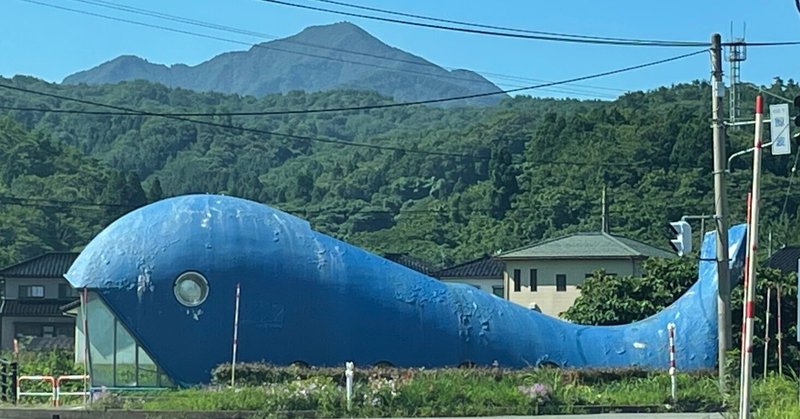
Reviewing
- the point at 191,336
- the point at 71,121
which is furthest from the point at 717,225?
the point at 71,121

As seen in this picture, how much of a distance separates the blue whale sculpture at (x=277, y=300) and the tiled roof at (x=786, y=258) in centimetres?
3630

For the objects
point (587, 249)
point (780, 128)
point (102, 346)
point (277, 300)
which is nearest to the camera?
point (780, 128)

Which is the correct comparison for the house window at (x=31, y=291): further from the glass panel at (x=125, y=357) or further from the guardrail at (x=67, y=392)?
the glass panel at (x=125, y=357)

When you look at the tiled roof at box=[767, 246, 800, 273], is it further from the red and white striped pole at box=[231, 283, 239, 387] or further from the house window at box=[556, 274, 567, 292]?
the red and white striped pole at box=[231, 283, 239, 387]

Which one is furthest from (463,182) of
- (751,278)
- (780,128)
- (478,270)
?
(751,278)

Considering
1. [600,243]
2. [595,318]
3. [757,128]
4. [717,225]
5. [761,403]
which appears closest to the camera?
[757,128]

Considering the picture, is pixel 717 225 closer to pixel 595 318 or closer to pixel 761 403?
pixel 761 403

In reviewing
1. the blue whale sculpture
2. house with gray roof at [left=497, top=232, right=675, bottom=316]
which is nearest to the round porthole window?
the blue whale sculpture

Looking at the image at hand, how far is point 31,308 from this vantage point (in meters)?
71.9

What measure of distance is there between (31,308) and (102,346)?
1906 inches

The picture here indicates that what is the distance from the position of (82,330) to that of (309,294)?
546 cm

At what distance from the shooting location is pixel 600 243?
6638 centimetres

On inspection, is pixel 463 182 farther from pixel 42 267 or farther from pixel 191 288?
pixel 191 288

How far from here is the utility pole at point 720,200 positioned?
2506 cm
